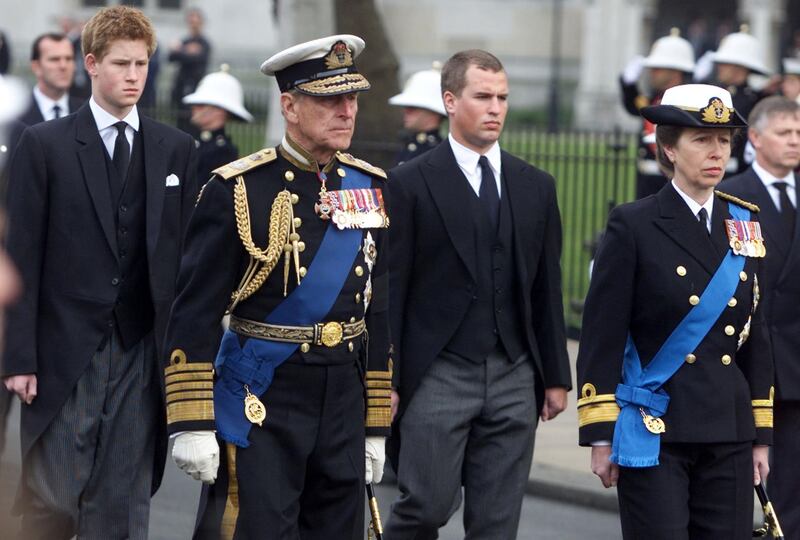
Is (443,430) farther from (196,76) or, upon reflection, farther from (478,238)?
(196,76)

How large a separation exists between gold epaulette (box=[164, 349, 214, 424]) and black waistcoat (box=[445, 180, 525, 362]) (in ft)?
3.96

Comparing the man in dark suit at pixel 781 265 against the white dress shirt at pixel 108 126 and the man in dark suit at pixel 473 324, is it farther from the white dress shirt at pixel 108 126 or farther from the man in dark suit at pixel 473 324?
the white dress shirt at pixel 108 126

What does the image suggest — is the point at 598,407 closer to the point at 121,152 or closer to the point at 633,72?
the point at 121,152

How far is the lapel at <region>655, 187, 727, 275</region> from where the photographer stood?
5418 mm

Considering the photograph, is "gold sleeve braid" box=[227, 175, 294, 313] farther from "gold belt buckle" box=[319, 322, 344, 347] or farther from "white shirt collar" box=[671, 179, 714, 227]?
"white shirt collar" box=[671, 179, 714, 227]

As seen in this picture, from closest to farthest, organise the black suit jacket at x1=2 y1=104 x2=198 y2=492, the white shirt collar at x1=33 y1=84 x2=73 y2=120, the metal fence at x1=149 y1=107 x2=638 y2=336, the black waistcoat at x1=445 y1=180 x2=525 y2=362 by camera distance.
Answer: the black suit jacket at x1=2 y1=104 x2=198 y2=492, the black waistcoat at x1=445 y1=180 x2=525 y2=362, the white shirt collar at x1=33 y1=84 x2=73 y2=120, the metal fence at x1=149 y1=107 x2=638 y2=336

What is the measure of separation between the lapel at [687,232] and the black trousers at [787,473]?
6.62ft

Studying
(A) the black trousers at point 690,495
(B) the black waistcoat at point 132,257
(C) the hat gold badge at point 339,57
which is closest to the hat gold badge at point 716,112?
(A) the black trousers at point 690,495

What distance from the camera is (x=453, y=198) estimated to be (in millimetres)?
6180

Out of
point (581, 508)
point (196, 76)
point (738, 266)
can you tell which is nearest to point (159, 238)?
point (738, 266)

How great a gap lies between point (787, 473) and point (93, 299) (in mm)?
3068

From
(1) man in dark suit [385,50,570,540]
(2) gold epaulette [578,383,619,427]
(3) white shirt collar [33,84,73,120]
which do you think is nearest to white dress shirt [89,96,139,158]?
(1) man in dark suit [385,50,570,540]

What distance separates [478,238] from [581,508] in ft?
9.78

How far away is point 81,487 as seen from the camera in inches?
237
